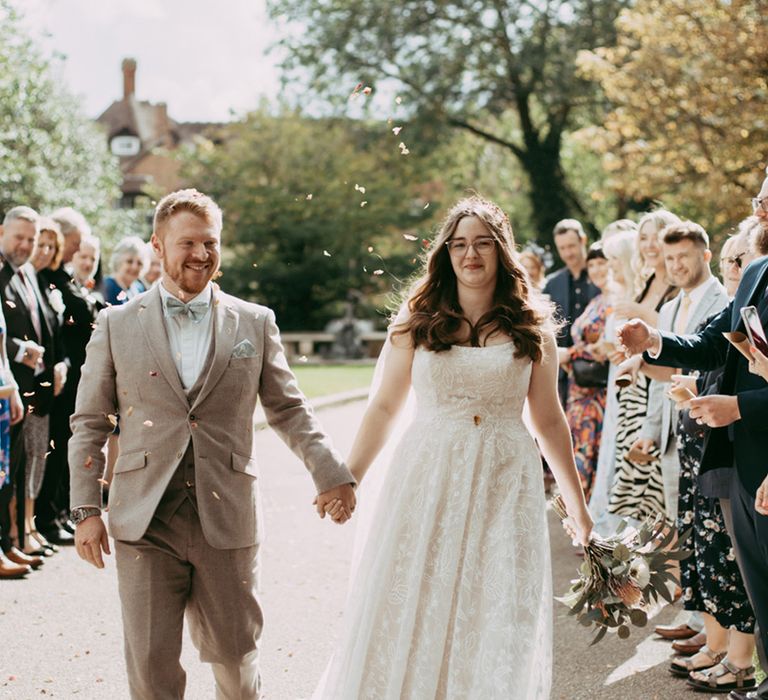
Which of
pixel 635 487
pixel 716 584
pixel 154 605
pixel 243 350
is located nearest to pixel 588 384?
pixel 635 487

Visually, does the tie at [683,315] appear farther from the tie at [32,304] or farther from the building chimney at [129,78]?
the building chimney at [129,78]

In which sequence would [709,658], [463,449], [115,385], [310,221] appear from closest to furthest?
[115,385] → [463,449] → [709,658] → [310,221]

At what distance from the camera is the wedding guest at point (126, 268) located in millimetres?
10469

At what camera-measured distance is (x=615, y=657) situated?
625cm

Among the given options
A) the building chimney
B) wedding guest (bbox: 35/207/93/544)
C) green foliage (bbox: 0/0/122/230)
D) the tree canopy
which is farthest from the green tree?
the building chimney

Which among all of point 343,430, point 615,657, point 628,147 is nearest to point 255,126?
point 628,147

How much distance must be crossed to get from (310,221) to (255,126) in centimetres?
446

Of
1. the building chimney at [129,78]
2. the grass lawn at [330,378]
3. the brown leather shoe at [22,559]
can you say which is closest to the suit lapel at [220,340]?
the brown leather shoe at [22,559]

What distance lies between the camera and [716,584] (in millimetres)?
5844

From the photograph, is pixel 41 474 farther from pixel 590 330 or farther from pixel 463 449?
pixel 463 449

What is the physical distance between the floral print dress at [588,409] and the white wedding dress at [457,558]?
4.55 metres

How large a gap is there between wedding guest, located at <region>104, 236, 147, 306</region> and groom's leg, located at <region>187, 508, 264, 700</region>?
21.1 feet

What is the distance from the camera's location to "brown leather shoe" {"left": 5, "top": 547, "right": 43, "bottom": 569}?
811cm

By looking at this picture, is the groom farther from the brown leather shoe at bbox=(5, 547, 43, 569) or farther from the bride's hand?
the brown leather shoe at bbox=(5, 547, 43, 569)
